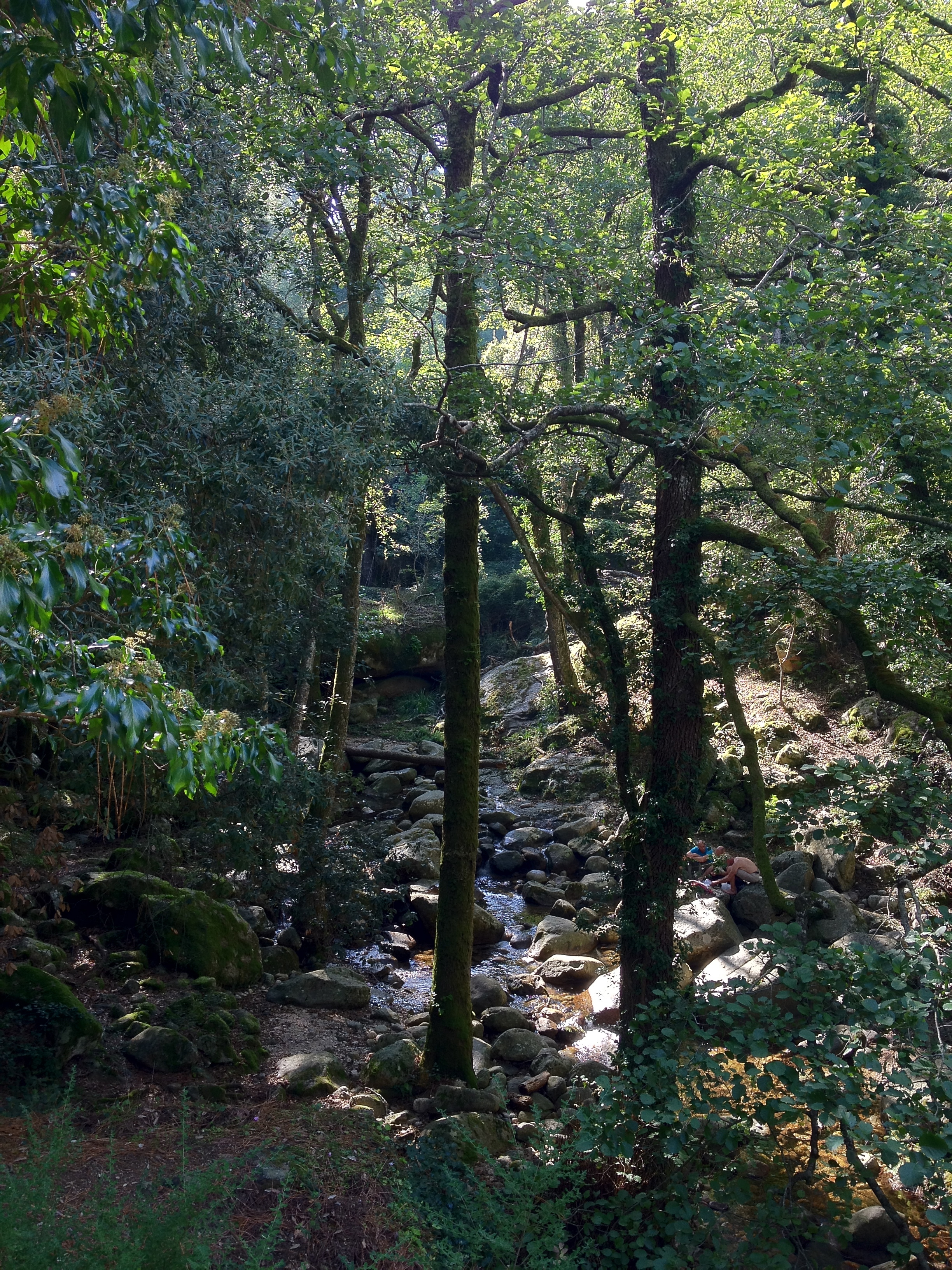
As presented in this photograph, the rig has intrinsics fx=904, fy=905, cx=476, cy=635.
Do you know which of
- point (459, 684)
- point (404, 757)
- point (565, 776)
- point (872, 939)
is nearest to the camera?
point (459, 684)

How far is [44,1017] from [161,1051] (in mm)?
899

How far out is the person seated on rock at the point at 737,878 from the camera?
11.6 m

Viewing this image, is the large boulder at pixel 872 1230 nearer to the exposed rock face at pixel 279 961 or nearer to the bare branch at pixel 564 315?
the exposed rock face at pixel 279 961

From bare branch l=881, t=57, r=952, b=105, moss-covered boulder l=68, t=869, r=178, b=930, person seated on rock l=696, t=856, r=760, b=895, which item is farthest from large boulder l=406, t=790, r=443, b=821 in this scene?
bare branch l=881, t=57, r=952, b=105

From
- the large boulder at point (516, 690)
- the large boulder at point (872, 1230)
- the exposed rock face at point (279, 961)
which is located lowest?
the large boulder at point (872, 1230)

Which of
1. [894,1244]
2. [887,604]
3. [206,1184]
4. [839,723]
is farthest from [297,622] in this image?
[839,723]

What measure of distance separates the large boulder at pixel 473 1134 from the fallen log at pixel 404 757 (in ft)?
33.4

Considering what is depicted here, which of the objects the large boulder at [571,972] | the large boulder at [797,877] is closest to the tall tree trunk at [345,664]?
the large boulder at [571,972]

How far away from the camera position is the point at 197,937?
27.6ft

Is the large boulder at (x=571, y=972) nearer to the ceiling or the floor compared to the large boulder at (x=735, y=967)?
nearer to the floor

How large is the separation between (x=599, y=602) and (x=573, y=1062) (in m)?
4.37

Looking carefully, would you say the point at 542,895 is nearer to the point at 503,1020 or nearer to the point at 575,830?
the point at 575,830

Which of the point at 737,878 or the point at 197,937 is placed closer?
the point at 197,937

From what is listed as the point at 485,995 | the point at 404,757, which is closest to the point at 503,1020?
the point at 485,995
